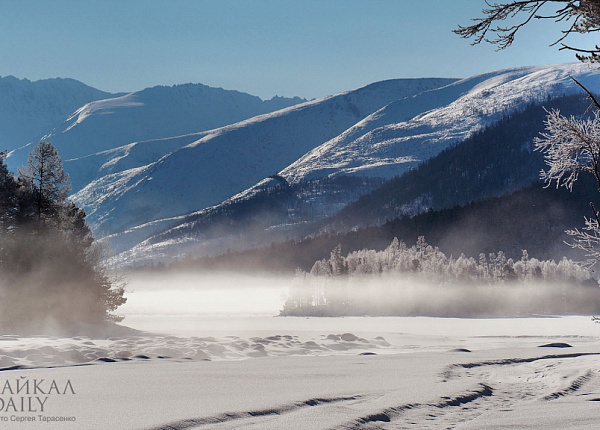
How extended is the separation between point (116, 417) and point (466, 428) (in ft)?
16.3

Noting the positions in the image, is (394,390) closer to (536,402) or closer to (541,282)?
(536,402)

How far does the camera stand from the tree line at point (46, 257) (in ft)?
116

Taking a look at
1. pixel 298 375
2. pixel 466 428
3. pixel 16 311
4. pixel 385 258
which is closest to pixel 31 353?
pixel 298 375

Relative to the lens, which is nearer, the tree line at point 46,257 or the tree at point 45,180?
the tree line at point 46,257

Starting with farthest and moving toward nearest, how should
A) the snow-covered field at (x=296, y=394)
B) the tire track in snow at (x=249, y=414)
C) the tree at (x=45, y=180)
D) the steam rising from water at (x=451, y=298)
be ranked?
the steam rising from water at (x=451, y=298) → the tree at (x=45, y=180) → the snow-covered field at (x=296, y=394) → the tire track in snow at (x=249, y=414)

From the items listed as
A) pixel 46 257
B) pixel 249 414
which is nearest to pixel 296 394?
pixel 249 414

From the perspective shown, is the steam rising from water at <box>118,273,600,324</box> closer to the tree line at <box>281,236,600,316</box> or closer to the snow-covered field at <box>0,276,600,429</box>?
the tree line at <box>281,236,600,316</box>

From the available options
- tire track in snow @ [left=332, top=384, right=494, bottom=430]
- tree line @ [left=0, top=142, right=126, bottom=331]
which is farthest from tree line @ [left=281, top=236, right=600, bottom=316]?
tire track in snow @ [left=332, top=384, right=494, bottom=430]

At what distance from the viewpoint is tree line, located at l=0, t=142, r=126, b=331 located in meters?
35.4

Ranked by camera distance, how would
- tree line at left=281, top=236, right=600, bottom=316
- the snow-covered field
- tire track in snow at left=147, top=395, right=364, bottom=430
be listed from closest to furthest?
1. tire track in snow at left=147, top=395, right=364, bottom=430
2. the snow-covered field
3. tree line at left=281, top=236, right=600, bottom=316

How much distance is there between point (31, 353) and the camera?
17.6 m

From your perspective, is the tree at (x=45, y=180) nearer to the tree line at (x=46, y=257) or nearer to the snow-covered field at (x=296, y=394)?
the tree line at (x=46, y=257)

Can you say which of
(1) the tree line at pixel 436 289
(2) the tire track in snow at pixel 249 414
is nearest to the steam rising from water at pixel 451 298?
(1) the tree line at pixel 436 289

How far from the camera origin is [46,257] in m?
36.8
